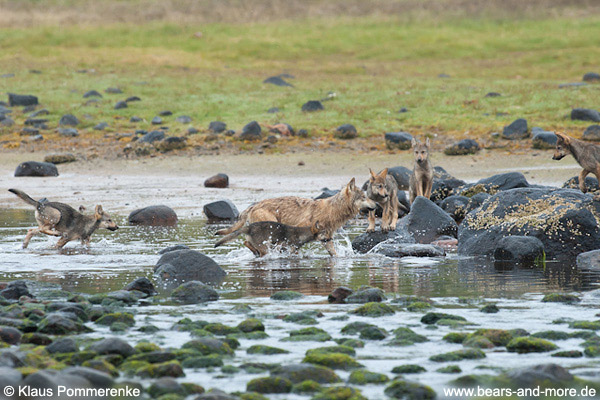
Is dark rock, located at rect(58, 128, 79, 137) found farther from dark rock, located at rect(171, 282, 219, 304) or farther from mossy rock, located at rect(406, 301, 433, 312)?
mossy rock, located at rect(406, 301, 433, 312)

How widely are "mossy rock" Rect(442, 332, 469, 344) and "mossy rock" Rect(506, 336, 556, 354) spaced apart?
468 millimetres

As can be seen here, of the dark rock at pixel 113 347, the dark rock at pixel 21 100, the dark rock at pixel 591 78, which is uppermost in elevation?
the dark rock at pixel 591 78

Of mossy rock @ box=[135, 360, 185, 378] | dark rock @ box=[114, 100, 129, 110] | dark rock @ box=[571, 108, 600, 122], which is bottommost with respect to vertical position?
mossy rock @ box=[135, 360, 185, 378]

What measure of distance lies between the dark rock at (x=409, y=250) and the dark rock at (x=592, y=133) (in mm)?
17868

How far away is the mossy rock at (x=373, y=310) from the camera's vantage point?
376 inches

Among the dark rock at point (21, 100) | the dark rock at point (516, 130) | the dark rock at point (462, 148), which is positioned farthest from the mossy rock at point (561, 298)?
the dark rock at point (21, 100)

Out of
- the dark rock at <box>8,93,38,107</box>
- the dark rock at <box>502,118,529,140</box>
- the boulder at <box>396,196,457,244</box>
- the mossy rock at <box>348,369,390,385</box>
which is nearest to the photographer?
the mossy rock at <box>348,369,390,385</box>

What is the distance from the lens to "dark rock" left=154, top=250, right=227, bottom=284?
12.2m

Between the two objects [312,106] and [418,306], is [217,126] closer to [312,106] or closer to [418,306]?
[312,106]

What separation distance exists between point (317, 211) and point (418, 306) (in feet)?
16.5

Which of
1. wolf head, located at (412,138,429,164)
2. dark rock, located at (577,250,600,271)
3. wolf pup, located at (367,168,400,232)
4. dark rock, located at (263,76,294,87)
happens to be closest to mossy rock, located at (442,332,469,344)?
dark rock, located at (577,250,600,271)

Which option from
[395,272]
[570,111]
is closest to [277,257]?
[395,272]

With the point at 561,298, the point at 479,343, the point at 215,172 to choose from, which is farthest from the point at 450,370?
the point at 215,172

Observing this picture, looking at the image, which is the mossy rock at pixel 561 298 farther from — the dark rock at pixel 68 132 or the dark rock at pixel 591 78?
the dark rock at pixel 591 78
